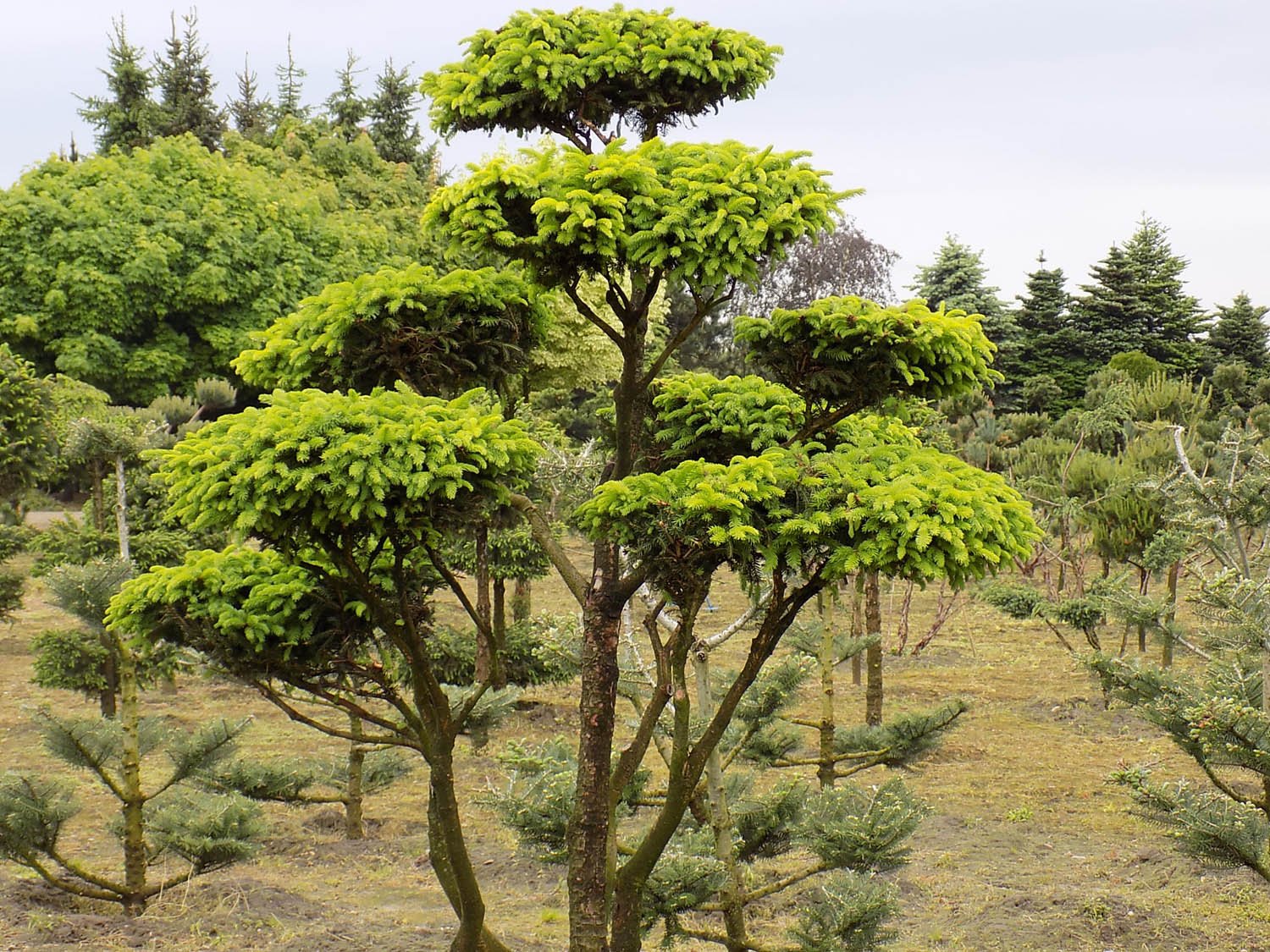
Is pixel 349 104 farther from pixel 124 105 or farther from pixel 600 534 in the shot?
pixel 600 534

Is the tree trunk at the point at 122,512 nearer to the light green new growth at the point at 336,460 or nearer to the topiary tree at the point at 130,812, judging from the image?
the topiary tree at the point at 130,812

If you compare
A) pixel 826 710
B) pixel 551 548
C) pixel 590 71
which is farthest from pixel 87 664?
pixel 590 71

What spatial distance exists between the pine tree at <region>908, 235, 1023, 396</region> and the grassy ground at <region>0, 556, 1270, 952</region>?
23690 millimetres

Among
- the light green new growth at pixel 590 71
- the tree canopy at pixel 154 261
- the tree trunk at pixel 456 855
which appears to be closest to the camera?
the light green new growth at pixel 590 71

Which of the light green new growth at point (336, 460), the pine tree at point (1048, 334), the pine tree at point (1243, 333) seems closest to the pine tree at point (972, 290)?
the pine tree at point (1048, 334)

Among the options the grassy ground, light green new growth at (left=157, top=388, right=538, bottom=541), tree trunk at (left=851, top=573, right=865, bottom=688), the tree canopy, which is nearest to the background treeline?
light green new growth at (left=157, top=388, right=538, bottom=541)

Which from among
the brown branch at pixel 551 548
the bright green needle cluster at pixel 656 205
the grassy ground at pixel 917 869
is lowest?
the grassy ground at pixel 917 869

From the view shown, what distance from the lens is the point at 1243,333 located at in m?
36.9

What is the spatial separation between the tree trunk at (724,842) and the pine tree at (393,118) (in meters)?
38.9

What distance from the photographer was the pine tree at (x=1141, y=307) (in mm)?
36469

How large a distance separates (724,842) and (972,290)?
105 feet

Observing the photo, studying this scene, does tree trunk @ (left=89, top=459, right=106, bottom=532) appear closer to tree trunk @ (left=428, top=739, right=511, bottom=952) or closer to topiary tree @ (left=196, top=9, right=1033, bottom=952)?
topiary tree @ (left=196, top=9, right=1033, bottom=952)

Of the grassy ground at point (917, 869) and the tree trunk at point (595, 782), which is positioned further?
the grassy ground at point (917, 869)

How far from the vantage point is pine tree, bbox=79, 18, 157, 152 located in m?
37.8
